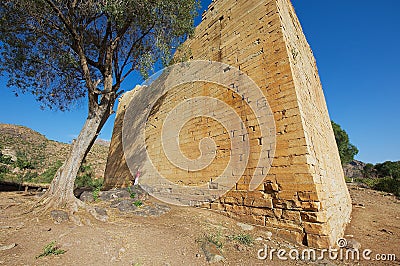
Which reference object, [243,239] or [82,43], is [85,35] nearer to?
[82,43]

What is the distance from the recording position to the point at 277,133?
187 inches

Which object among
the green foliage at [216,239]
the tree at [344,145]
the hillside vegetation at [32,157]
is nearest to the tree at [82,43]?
the green foliage at [216,239]

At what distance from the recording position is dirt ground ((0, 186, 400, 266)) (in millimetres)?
2961

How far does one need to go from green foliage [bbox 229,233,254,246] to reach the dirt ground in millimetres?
62

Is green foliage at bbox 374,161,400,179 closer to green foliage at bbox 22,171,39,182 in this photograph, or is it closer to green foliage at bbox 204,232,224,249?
green foliage at bbox 204,232,224,249

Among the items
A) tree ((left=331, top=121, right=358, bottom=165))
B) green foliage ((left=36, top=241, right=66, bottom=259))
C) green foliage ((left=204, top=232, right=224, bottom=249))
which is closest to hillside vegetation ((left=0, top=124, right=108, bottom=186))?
green foliage ((left=36, top=241, right=66, bottom=259))

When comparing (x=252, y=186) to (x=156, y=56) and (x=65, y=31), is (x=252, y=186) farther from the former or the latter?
(x=65, y=31)

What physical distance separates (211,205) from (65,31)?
7214 mm

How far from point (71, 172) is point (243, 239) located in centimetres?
461

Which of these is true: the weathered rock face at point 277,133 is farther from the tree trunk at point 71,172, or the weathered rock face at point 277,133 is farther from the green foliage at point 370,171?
the green foliage at point 370,171

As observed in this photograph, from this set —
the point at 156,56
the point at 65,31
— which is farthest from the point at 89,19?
the point at 156,56

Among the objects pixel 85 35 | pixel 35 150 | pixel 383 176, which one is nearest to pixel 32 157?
pixel 35 150

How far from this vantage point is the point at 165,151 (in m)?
8.50

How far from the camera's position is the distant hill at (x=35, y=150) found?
2573 cm
